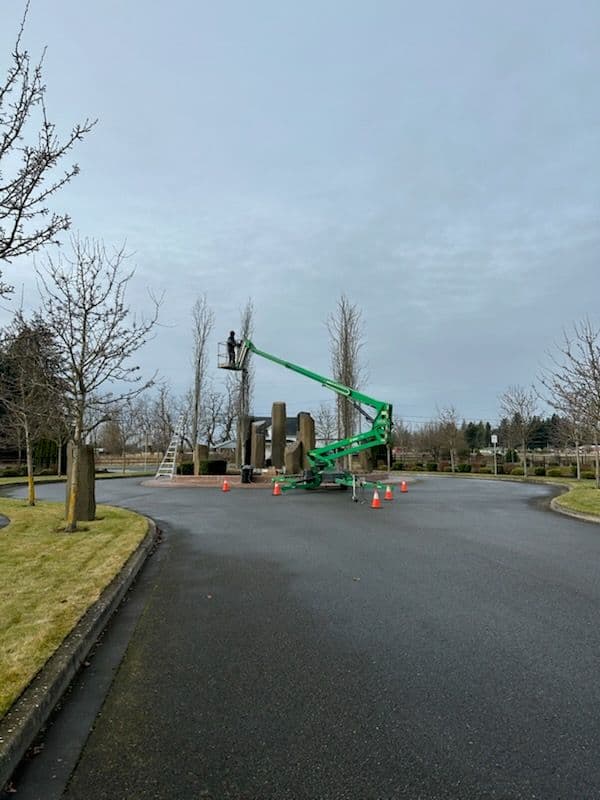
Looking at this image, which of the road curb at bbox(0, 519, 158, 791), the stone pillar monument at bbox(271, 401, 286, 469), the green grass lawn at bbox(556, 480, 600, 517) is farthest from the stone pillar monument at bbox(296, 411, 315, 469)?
the road curb at bbox(0, 519, 158, 791)

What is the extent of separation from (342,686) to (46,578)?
14.8ft

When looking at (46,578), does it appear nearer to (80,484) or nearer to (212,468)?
(80,484)

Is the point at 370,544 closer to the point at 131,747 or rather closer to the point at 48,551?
the point at 48,551

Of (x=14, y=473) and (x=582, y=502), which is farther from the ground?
(x=582, y=502)

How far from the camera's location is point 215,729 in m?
3.34

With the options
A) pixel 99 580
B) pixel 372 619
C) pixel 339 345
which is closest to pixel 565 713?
pixel 372 619

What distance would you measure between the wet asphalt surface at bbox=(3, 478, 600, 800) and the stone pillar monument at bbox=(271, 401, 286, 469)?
68.4ft

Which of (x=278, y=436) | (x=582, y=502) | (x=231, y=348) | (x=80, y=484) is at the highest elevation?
(x=231, y=348)

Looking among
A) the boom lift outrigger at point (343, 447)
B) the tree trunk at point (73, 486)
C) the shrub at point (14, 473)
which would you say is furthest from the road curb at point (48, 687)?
the shrub at point (14, 473)

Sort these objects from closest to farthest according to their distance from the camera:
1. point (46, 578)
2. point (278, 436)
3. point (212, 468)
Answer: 1. point (46, 578)
2. point (278, 436)
3. point (212, 468)

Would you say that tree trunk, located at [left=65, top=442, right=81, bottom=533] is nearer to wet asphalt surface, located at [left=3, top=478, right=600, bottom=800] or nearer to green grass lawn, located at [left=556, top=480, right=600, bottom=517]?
wet asphalt surface, located at [left=3, top=478, right=600, bottom=800]

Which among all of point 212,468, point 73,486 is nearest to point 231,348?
point 212,468

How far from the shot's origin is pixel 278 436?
29859mm

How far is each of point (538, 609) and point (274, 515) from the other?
9.15 meters
